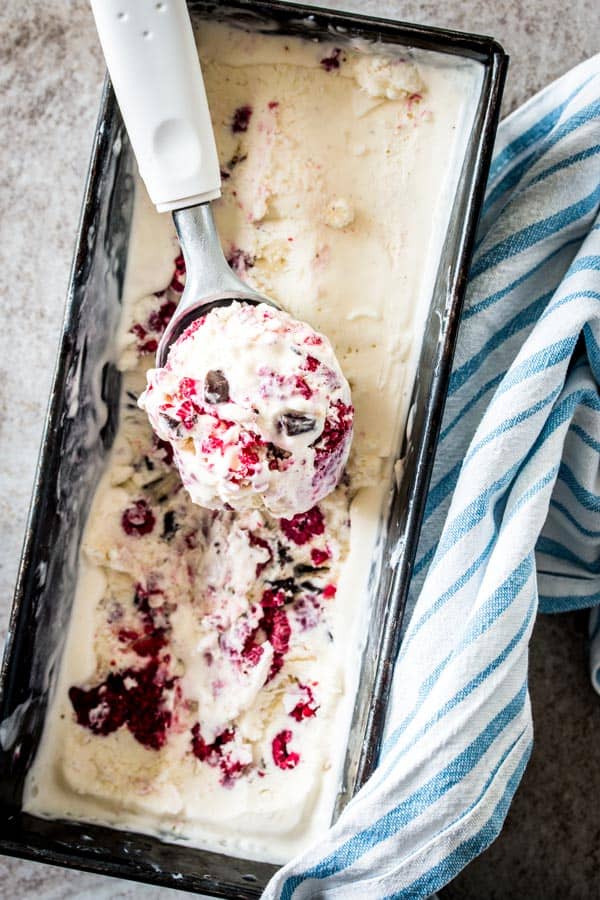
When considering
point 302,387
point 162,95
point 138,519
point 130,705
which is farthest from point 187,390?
point 130,705

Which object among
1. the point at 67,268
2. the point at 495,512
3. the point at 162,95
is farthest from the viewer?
the point at 67,268

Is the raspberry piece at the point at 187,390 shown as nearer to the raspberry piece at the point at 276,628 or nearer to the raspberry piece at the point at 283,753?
the raspberry piece at the point at 276,628

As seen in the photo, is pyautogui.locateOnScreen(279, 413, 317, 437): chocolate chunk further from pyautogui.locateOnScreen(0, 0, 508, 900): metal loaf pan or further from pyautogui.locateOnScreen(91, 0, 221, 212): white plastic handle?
pyautogui.locateOnScreen(91, 0, 221, 212): white plastic handle

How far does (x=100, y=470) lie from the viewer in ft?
4.23

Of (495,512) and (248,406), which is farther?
(495,512)

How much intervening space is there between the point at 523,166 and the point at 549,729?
2.72 ft

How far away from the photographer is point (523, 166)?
4.24 feet

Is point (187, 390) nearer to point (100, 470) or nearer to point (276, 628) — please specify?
point (100, 470)

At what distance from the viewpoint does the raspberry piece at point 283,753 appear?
4.19 feet

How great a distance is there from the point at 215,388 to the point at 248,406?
0.15 feet

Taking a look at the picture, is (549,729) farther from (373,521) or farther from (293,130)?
(293,130)

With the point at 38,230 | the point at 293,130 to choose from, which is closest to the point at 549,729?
the point at 293,130

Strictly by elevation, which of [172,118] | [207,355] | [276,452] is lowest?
[276,452]

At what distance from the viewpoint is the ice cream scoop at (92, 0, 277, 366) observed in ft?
3.54
